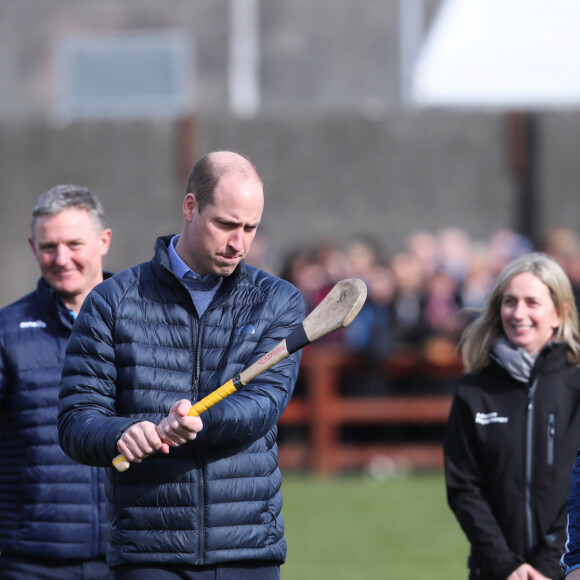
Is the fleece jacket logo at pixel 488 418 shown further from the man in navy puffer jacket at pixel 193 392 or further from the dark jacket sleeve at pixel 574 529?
the dark jacket sleeve at pixel 574 529

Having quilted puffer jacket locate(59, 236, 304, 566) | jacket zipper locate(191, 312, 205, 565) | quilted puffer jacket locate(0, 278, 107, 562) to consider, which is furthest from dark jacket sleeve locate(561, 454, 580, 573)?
quilted puffer jacket locate(0, 278, 107, 562)

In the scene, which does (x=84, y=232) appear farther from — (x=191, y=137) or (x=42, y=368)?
(x=191, y=137)

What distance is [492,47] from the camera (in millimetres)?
14883

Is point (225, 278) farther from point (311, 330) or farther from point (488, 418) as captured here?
point (488, 418)

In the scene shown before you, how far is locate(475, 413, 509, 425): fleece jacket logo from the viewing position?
14.7 feet

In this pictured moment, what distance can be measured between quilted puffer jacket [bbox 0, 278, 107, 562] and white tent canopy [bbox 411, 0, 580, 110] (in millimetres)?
10990

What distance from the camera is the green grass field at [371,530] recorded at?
309 inches

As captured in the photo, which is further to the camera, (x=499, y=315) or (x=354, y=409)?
(x=354, y=409)

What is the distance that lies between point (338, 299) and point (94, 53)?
24160mm

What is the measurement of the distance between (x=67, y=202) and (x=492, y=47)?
11.3 metres

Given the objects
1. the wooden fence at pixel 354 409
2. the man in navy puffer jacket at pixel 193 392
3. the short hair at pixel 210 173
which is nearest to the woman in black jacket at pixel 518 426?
the man in navy puffer jacket at pixel 193 392

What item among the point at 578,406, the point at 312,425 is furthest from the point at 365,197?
the point at 578,406

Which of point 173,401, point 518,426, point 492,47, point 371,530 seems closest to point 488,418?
point 518,426

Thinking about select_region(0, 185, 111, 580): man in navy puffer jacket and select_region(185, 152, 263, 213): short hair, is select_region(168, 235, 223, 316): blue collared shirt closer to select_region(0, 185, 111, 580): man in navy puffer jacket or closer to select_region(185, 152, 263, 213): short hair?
select_region(185, 152, 263, 213): short hair
